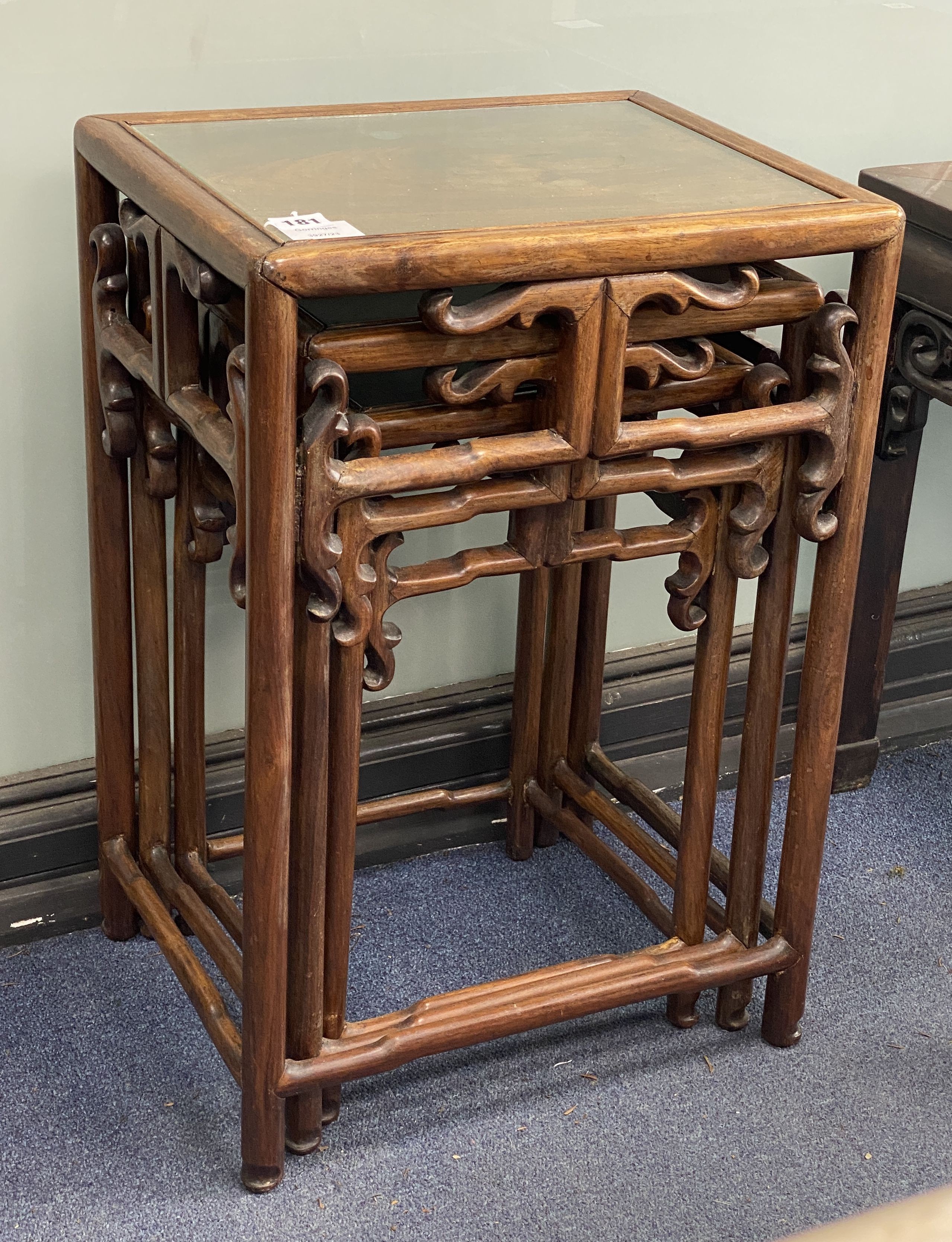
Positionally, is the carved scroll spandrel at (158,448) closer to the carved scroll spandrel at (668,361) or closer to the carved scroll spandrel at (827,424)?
the carved scroll spandrel at (668,361)

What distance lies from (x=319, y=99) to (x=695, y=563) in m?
0.73

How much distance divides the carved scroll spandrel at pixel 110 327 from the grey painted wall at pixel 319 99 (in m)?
0.16

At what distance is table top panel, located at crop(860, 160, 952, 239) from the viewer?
1.89m

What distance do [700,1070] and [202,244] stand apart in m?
1.13

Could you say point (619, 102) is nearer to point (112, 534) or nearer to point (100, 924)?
point (112, 534)

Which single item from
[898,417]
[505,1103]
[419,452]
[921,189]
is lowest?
[505,1103]

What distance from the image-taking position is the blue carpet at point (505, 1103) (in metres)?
1.61

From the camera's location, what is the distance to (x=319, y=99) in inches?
70.7

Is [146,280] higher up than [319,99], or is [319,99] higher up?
[319,99]

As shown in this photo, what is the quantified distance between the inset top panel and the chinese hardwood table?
40 centimetres

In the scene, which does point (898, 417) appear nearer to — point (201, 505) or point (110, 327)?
point (201, 505)

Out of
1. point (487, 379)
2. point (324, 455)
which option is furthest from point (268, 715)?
point (487, 379)

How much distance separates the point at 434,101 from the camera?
1.72 metres

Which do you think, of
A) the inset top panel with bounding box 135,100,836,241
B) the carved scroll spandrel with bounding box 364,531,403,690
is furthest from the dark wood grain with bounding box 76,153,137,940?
the carved scroll spandrel with bounding box 364,531,403,690
